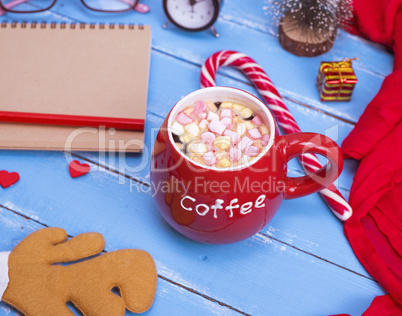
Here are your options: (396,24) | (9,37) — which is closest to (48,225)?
(9,37)

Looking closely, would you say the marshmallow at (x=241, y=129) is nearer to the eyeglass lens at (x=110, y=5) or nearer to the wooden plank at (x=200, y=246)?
the wooden plank at (x=200, y=246)

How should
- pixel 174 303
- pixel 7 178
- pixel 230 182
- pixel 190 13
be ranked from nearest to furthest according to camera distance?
pixel 230 182
pixel 174 303
pixel 7 178
pixel 190 13

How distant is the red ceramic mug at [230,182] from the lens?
0.69m

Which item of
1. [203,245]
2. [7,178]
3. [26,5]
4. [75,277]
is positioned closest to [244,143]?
[203,245]

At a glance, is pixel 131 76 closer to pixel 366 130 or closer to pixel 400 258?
pixel 366 130

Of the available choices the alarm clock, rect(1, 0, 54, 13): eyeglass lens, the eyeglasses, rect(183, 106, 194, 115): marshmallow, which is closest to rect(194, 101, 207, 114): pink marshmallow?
rect(183, 106, 194, 115): marshmallow

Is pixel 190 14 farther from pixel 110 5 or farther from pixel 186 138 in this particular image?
pixel 186 138

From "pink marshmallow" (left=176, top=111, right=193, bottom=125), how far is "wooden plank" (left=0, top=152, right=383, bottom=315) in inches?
8.3

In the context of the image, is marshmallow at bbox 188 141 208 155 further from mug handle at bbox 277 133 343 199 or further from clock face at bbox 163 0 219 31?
clock face at bbox 163 0 219 31

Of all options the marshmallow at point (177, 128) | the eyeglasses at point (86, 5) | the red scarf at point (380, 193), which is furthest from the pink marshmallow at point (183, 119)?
the eyeglasses at point (86, 5)

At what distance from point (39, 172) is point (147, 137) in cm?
21

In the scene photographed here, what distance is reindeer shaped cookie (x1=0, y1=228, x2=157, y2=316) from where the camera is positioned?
75 centimetres

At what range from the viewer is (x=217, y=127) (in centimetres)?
76

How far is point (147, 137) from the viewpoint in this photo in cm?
97
